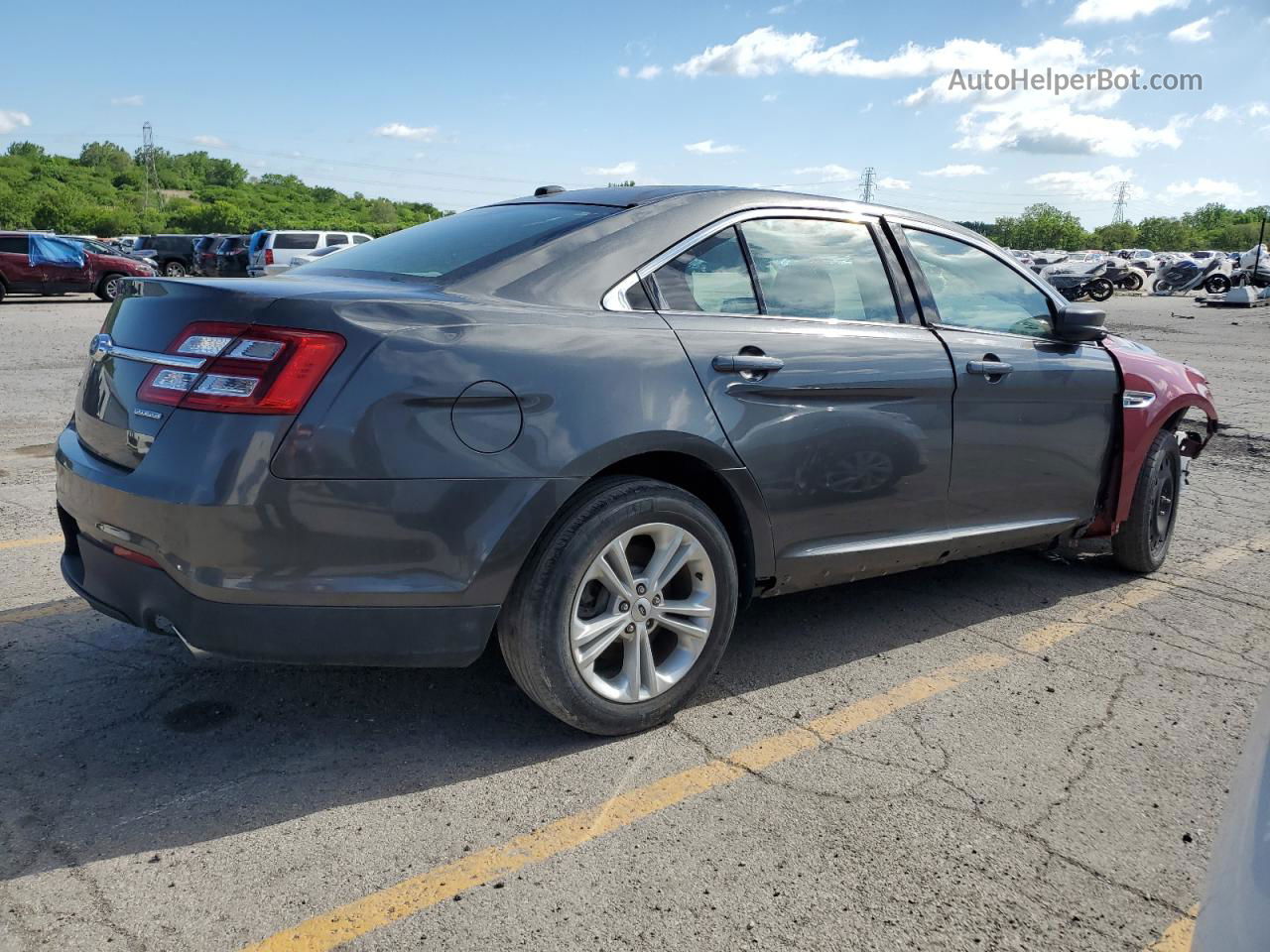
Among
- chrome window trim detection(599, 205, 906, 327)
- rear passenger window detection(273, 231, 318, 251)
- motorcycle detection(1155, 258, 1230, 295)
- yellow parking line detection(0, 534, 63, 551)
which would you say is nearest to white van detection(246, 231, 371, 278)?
rear passenger window detection(273, 231, 318, 251)

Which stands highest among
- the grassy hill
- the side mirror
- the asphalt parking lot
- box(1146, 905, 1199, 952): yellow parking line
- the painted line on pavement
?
the grassy hill

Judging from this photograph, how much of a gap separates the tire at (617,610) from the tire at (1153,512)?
2.56 metres

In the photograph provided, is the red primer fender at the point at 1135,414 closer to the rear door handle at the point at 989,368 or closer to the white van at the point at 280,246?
the rear door handle at the point at 989,368

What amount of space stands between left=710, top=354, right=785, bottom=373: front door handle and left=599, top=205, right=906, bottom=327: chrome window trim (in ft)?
0.56

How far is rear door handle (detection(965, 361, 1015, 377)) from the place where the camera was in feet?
13.1

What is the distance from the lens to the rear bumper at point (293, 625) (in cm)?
265

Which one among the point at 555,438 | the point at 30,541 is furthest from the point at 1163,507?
the point at 30,541

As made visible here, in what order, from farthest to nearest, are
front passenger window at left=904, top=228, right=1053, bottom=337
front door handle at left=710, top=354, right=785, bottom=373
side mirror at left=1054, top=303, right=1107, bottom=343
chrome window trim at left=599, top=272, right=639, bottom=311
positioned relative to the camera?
side mirror at left=1054, top=303, right=1107, bottom=343, front passenger window at left=904, top=228, right=1053, bottom=337, front door handle at left=710, top=354, right=785, bottom=373, chrome window trim at left=599, top=272, right=639, bottom=311

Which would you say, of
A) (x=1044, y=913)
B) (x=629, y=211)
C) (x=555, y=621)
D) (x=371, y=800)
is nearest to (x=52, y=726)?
(x=371, y=800)

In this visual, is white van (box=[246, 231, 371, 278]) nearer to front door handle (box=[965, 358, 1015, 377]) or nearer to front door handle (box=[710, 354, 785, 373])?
front door handle (box=[965, 358, 1015, 377])

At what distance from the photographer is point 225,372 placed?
264cm

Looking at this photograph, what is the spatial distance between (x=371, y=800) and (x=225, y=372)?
3.85ft

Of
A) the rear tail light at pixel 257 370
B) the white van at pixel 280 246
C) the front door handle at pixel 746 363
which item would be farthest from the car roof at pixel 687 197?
the white van at pixel 280 246

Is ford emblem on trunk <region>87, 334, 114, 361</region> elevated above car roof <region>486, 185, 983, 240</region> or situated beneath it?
situated beneath
